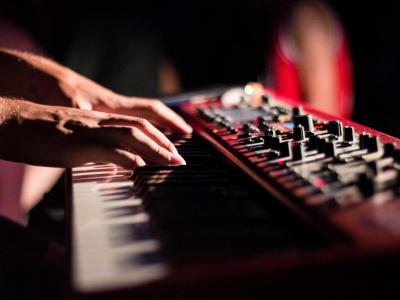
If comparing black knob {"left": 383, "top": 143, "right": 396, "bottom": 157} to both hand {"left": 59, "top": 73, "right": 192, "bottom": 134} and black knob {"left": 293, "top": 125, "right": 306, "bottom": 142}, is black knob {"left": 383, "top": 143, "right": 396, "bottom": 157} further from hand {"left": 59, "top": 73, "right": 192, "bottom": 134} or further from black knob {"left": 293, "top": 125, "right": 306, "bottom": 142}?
hand {"left": 59, "top": 73, "right": 192, "bottom": 134}

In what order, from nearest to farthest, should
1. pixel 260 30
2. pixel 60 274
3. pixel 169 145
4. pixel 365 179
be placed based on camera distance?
pixel 365 179, pixel 169 145, pixel 60 274, pixel 260 30

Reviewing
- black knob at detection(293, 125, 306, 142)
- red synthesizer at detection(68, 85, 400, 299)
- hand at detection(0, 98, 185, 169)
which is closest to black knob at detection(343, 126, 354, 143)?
red synthesizer at detection(68, 85, 400, 299)

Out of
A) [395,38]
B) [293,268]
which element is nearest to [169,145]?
[293,268]

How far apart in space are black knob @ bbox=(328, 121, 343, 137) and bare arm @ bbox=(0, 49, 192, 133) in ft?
1.80

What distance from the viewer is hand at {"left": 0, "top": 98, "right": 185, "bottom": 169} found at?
110 centimetres

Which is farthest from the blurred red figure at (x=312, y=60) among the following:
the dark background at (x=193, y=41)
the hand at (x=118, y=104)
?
the hand at (x=118, y=104)

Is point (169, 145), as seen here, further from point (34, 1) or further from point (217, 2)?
point (217, 2)

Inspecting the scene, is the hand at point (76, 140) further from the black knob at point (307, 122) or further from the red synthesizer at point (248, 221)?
the black knob at point (307, 122)

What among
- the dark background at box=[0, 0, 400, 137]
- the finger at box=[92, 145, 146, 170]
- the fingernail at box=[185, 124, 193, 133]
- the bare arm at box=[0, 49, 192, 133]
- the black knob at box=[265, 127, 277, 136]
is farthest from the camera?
the dark background at box=[0, 0, 400, 137]

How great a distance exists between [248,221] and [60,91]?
107 cm

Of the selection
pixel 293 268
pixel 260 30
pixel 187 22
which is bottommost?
pixel 293 268

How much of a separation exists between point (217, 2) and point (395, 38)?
1.59m

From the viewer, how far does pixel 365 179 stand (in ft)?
2.68

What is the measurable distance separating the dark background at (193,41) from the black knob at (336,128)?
2331mm
